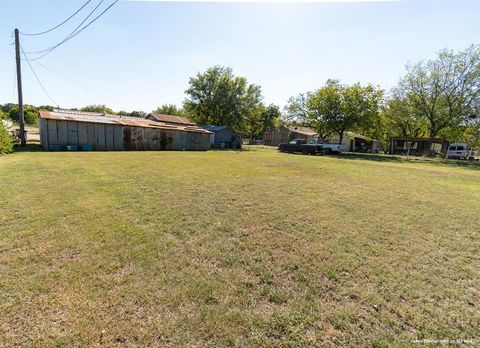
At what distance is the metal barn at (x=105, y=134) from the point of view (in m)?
18.1

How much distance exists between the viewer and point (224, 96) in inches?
1380

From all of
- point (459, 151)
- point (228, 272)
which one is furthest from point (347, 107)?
point (228, 272)

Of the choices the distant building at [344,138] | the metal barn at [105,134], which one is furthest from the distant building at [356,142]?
the metal barn at [105,134]

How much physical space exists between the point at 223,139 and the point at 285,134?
19.3 m

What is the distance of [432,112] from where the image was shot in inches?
1183

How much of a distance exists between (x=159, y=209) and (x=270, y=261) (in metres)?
2.92

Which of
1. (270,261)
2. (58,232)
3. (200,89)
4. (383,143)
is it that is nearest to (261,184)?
(270,261)

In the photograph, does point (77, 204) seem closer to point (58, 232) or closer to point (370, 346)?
point (58, 232)

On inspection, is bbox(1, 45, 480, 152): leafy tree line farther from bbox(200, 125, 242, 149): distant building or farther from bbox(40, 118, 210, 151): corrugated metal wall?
bbox(40, 118, 210, 151): corrugated metal wall

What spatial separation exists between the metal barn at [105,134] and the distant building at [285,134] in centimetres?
2440

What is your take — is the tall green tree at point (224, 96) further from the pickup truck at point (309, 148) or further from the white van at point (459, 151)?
the white van at point (459, 151)

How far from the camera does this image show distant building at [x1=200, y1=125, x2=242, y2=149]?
3262 centimetres

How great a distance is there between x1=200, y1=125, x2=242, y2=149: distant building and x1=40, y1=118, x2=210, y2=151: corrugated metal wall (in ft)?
16.2

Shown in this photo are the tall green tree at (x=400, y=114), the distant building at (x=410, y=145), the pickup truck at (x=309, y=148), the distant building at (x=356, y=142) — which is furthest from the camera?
the distant building at (x=356, y=142)
